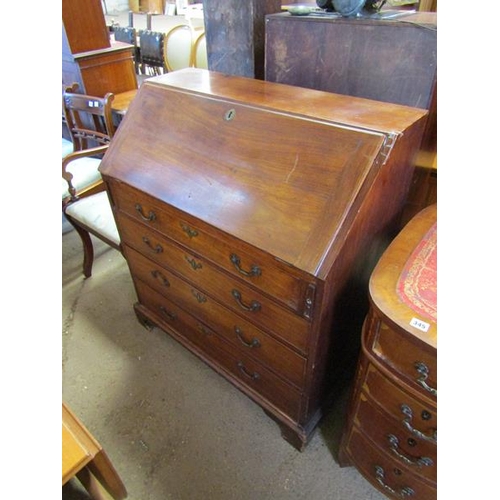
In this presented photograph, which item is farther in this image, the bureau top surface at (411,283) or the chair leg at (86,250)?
the chair leg at (86,250)

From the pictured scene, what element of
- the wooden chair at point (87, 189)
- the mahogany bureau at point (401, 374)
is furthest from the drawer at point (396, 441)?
the wooden chair at point (87, 189)

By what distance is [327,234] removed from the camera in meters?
0.72

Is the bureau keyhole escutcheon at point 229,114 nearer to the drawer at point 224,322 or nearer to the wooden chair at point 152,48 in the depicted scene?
the drawer at point 224,322

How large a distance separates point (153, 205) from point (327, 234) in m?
0.56

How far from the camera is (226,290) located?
1.01 m

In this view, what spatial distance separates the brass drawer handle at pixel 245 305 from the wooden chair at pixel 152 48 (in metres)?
2.88

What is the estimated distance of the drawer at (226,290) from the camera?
0.89 meters

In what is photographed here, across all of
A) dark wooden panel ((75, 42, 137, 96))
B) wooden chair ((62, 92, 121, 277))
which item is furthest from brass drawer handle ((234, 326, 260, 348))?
dark wooden panel ((75, 42, 137, 96))

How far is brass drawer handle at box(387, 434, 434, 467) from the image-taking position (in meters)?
0.81

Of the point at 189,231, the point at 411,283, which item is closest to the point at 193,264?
the point at 189,231

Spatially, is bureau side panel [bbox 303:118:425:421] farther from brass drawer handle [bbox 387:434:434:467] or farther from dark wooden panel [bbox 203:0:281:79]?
dark wooden panel [bbox 203:0:281:79]

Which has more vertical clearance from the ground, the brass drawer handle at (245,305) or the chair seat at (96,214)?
the brass drawer handle at (245,305)
